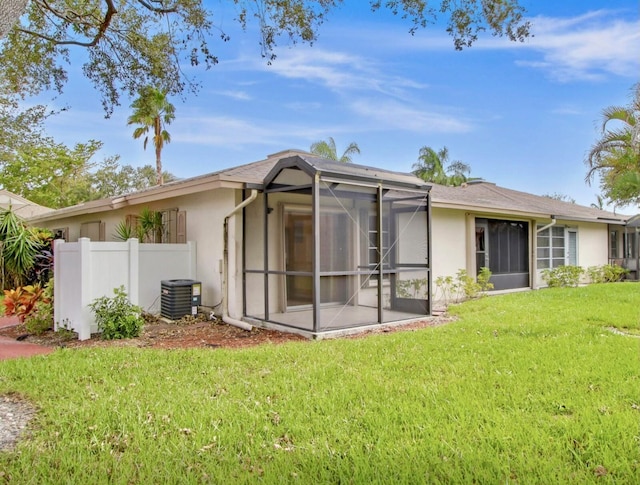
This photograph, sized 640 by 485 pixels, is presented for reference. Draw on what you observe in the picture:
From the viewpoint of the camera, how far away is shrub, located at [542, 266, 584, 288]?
15.2 m

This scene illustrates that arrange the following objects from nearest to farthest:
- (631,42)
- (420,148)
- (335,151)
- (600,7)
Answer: (631,42), (600,7), (335,151), (420,148)

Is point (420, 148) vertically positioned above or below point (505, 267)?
above

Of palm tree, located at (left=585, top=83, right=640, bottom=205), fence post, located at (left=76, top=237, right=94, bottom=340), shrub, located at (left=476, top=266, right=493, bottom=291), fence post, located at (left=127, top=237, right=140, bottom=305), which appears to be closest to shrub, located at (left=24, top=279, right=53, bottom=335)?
fence post, located at (left=76, top=237, right=94, bottom=340)

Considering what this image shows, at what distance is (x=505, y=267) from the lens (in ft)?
46.9

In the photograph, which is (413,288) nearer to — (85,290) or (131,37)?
(85,290)

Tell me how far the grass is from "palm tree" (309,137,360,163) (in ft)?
71.1

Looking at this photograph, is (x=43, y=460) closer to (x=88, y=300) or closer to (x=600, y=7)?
(x=88, y=300)

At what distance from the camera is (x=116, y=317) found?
24.7ft

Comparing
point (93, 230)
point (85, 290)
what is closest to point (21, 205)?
point (93, 230)

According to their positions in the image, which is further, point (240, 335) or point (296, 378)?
point (240, 335)

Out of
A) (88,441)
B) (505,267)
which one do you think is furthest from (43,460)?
(505,267)

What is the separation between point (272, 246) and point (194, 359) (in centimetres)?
368

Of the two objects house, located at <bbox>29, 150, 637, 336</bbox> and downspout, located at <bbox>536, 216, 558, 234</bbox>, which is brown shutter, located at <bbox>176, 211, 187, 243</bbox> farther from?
downspout, located at <bbox>536, 216, 558, 234</bbox>

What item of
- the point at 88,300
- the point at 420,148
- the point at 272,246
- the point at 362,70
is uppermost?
the point at 420,148
